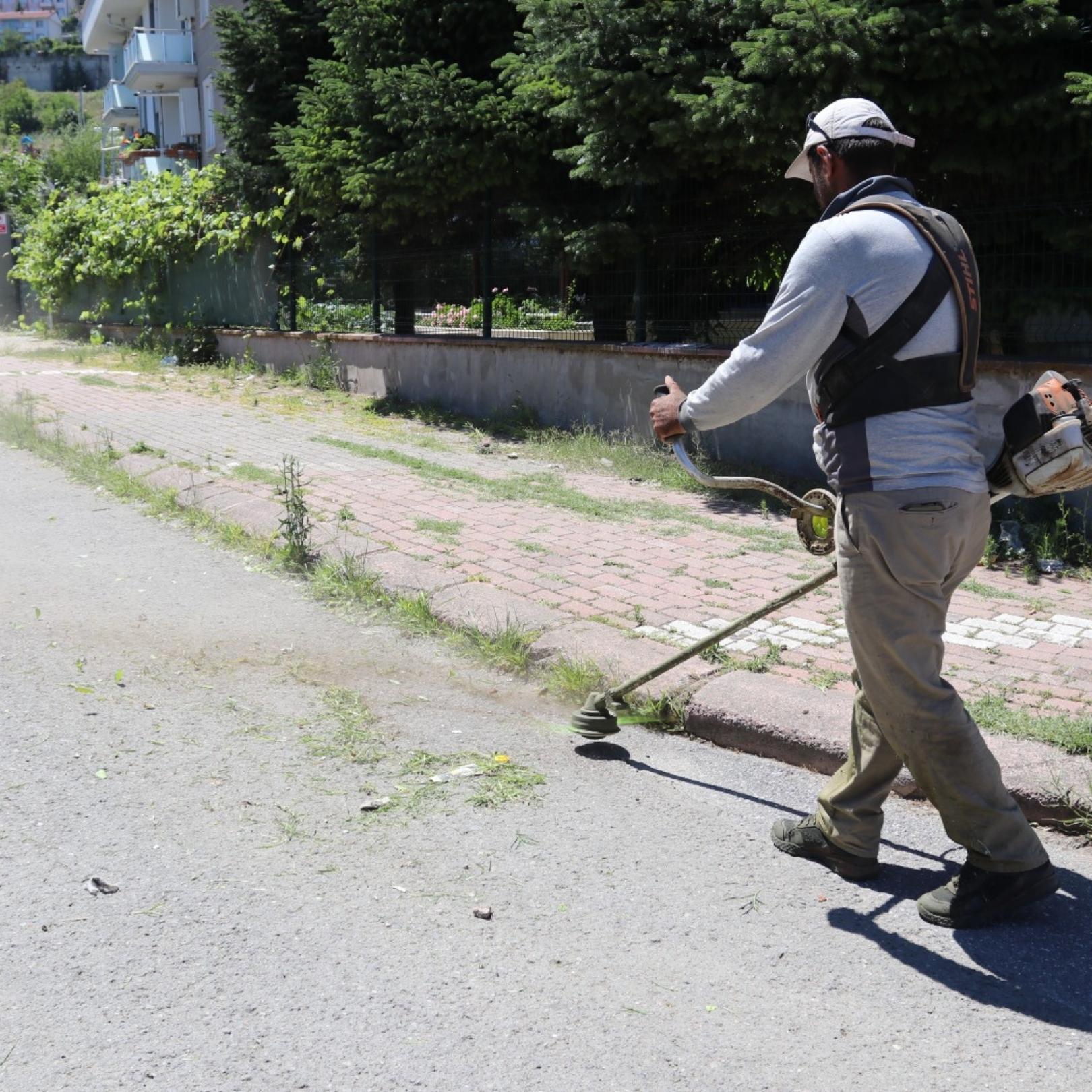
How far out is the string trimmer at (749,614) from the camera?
3.54m

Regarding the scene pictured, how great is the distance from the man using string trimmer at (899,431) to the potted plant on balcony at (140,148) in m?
28.1

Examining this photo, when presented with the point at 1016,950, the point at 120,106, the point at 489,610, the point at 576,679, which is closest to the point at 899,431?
the point at 1016,950

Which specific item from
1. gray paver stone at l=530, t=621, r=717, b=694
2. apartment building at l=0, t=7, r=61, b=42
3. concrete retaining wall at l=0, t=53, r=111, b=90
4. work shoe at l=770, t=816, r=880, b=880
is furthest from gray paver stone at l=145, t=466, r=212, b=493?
apartment building at l=0, t=7, r=61, b=42

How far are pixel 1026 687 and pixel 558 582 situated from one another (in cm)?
235

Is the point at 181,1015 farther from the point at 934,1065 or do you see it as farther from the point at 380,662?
the point at 380,662

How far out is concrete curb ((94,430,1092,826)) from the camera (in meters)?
3.76

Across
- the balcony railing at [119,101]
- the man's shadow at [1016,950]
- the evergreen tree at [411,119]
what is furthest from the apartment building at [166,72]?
the man's shadow at [1016,950]

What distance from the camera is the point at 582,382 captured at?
10.7m

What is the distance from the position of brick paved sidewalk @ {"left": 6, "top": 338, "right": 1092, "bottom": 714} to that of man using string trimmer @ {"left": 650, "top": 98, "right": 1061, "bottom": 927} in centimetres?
144

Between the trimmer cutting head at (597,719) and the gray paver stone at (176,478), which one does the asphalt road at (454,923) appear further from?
the gray paver stone at (176,478)

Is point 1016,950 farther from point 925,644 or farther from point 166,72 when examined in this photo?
point 166,72

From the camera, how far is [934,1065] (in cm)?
256

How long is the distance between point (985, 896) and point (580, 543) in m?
4.08

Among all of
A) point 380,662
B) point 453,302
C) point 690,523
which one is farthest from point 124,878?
point 453,302
